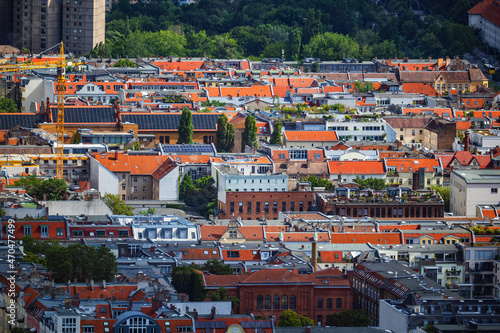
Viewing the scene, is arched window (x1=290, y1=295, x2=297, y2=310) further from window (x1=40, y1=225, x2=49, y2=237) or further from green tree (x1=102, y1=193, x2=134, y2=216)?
green tree (x1=102, y1=193, x2=134, y2=216)

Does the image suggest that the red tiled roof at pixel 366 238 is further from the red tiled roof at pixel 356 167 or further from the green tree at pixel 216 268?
the red tiled roof at pixel 356 167

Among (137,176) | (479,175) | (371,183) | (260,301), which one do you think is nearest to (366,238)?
(260,301)

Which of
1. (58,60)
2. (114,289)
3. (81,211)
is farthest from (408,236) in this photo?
(58,60)

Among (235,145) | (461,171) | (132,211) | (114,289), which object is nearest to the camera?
(114,289)

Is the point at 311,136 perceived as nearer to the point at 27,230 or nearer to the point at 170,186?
the point at 170,186

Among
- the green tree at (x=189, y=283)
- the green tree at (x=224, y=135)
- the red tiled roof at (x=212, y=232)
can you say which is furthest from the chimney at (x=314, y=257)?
the green tree at (x=224, y=135)

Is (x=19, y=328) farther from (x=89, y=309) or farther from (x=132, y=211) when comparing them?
(x=132, y=211)
